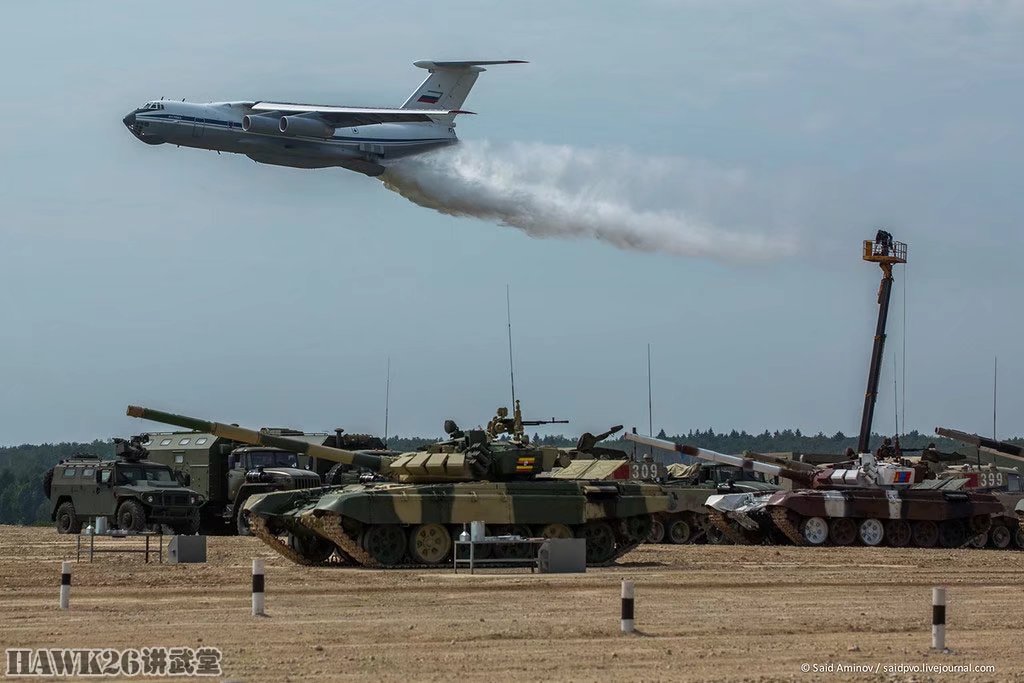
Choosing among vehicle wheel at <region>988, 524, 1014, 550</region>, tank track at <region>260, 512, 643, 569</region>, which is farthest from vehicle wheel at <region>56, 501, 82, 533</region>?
vehicle wheel at <region>988, 524, 1014, 550</region>

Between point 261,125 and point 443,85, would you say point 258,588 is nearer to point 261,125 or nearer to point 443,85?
point 261,125

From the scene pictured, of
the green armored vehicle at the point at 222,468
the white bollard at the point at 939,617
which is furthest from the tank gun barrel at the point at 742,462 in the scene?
the white bollard at the point at 939,617

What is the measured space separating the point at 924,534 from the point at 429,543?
15555 millimetres

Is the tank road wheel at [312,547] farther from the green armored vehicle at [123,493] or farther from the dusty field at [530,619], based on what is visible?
the green armored vehicle at [123,493]

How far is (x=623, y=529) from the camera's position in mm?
32906

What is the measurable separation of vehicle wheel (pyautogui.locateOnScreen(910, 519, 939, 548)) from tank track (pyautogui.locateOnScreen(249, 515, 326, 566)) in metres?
16.3

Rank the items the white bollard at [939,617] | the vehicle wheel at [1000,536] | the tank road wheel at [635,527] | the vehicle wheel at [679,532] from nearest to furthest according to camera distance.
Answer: the white bollard at [939,617] → the tank road wheel at [635,527] → the vehicle wheel at [1000,536] → the vehicle wheel at [679,532]

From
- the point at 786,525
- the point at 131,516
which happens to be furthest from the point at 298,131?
the point at 786,525

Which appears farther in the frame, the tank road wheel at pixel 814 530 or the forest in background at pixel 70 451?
the forest in background at pixel 70 451

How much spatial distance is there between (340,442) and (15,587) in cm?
2322

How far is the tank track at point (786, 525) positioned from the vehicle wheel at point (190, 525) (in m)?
14.2

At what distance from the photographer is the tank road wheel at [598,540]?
32.6 m

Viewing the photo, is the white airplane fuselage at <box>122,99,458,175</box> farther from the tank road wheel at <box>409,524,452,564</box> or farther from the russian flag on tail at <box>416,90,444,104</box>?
the tank road wheel at <box>409,524,452,564</box>

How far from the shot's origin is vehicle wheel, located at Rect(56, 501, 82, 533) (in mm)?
45562
